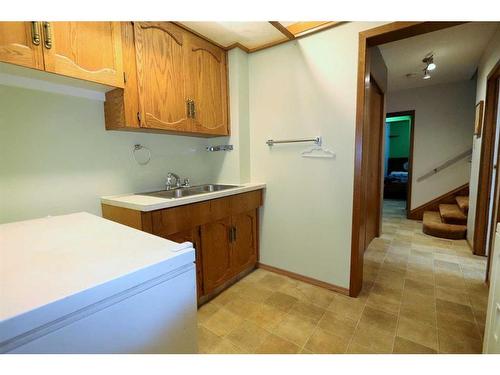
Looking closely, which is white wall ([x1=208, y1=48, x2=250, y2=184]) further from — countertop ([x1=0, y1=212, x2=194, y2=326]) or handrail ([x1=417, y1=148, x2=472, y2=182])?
handrail ([x1=417, y1=148, x2=472, y2=182])

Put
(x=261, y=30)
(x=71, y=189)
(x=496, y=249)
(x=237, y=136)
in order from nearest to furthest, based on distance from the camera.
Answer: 1. (x=496, y=249)
2. (x=71, y=189)
3. (x=261, y=30)
4. (x=237, y=136)

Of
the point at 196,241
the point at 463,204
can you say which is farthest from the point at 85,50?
the point at 463,204

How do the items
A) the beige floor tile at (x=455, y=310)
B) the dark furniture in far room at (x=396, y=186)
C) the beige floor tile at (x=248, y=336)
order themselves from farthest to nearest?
the dark furniture in far room at (x=396, y=186)
the beige floor tile at (x=455, y=310)
the beige floor tile at (x=248, y=336)

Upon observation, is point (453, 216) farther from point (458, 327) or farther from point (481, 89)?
point (458, 327)

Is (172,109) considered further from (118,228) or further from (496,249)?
(496,249)

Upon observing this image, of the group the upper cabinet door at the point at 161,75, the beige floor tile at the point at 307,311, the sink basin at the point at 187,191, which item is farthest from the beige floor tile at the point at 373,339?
the upper cabinet door at the point at 161,75

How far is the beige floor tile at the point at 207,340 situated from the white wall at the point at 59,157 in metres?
1.14

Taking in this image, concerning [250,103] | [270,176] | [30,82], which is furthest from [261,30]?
[30,82]

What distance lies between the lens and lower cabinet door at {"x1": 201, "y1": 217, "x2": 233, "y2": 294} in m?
1.83

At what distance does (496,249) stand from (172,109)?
6.64 feet

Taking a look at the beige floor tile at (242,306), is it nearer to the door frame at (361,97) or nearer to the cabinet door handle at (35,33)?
the door frame at (361,97)

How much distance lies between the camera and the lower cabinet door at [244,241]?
2.11 metres

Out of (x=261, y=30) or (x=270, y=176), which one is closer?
(x=261, y=30)
